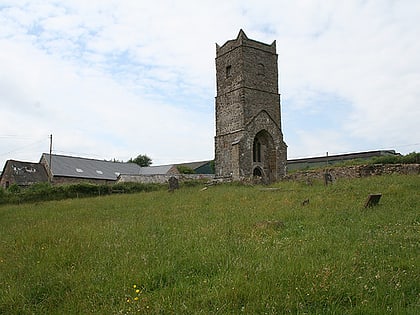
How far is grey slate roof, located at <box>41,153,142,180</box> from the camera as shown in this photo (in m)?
43.8

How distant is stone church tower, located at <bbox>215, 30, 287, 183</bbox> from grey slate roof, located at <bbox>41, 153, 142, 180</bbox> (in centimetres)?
2129

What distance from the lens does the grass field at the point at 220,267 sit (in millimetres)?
4383

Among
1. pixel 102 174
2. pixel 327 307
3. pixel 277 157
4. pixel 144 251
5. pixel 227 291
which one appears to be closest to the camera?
pixel 327 307

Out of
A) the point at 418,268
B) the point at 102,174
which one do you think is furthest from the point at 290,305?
the point at 102,174

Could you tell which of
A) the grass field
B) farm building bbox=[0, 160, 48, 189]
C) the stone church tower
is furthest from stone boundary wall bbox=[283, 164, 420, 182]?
farm building bbox=[0, 160, 48, 189]

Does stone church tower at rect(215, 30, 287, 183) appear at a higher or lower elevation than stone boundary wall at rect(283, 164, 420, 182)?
higher

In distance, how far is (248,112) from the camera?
29.2 m

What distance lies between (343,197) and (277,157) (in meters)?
17.5

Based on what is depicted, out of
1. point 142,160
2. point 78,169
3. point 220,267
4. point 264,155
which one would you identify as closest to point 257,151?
point 264,155

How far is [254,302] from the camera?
4.32 m

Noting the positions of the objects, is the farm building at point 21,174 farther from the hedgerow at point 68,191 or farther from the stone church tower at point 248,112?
the stone church tower at point 248,112

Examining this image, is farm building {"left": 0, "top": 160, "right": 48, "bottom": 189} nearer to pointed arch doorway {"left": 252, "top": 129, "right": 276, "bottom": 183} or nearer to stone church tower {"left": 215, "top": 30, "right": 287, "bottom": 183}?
stone church tower {"left": 215, "top": 30, "right": 287, "bottom": 183}

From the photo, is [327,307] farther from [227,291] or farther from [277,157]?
[277,157]

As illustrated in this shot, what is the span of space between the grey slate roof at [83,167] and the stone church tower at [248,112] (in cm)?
2129
